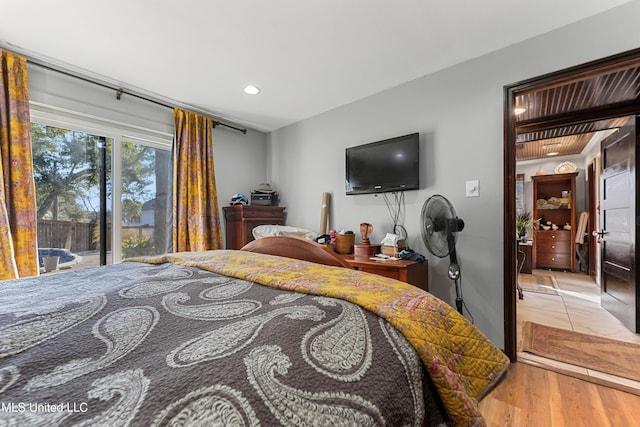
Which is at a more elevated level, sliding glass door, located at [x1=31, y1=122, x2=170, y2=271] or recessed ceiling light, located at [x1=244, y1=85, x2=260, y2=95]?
recessed ceiling light, located at [x1=244, y1=85, x2=260, y2=95]

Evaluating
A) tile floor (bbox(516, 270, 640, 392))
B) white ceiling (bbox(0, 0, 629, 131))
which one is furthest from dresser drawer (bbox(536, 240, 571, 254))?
white ceiling (bbox(0, 0, 629, 131))

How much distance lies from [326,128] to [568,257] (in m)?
5.29

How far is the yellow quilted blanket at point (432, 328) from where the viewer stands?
24.5 inches

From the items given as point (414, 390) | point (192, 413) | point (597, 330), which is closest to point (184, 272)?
point (192, 413)

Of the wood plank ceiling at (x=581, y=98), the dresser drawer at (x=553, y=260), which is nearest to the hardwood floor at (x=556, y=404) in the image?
the wood plank ceiling at (x=581, y=98)

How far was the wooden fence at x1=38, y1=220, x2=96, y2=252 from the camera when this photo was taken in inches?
89.2

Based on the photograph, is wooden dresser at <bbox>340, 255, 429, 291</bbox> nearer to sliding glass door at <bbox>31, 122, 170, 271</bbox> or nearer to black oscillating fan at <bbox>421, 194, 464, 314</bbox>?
black oscillating fan at <bbox>421, 194, 464, 314</bbox>

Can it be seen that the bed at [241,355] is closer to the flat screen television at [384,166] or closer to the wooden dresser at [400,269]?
the wooden dresser at [400,269]

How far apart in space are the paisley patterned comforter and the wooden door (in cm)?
294

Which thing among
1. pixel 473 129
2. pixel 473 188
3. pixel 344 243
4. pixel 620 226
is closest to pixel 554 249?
pixel 620 226

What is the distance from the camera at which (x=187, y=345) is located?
551 mm

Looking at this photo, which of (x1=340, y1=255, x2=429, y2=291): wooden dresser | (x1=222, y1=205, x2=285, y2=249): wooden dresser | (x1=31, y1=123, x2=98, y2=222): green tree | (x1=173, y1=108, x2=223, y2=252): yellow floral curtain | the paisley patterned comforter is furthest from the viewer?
(x1=222, y1=205, x2=285, y2=249): wooden dresser

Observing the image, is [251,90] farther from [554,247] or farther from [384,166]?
[554,247]

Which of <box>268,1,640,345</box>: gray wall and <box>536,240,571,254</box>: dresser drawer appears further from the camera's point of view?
<box>536,240,571,254</box>: dresser drawer
